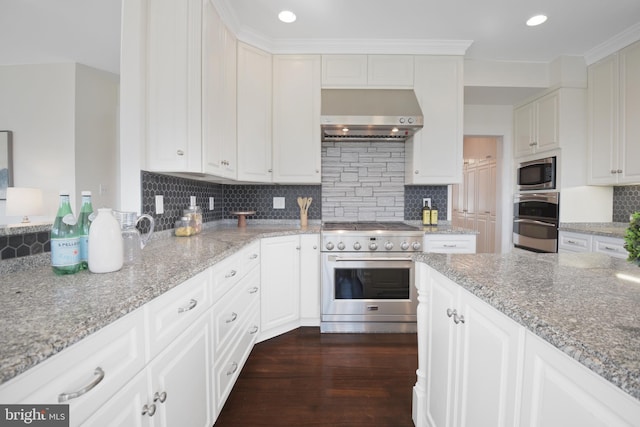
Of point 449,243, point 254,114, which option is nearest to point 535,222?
point 449,243

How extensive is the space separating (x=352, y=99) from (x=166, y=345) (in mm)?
2381

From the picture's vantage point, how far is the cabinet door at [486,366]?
73 cm

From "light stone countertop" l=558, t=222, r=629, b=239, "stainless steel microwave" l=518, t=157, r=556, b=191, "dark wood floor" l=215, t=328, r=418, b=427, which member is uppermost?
"stainless steel microwave" l=518, t=157, r=556, b=191

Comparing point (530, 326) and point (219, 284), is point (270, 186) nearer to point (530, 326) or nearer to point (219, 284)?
point (219, 284)

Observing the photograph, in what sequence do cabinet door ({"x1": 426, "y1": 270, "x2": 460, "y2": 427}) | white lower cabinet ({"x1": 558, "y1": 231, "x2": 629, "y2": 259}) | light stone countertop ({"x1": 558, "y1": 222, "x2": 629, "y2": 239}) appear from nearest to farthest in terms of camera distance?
cabinet door ({"x1": 426, "y1": 270, "x2": 460, "y2": 427})
white lower cabinet ({"x1": 558, "y1": 231, "x2": 629, "y2": 259})
light stone countertop ({"x1": 558, "y1": 222, "x2": 629, "y2": 239})

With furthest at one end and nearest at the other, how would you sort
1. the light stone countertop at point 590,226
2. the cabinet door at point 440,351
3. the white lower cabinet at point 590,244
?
the light stone countertop at point 590,226, the white lower cabinet at point 590,244, the cabinet door at point 440,351

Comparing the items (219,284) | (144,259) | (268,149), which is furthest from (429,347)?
(268,149)

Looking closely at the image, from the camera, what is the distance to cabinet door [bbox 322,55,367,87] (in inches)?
104

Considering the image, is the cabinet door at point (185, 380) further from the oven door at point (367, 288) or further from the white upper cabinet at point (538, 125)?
the white upper cabinet at point (538, 125)

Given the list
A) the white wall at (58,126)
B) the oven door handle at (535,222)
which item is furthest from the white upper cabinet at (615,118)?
the white wall at (58,126)

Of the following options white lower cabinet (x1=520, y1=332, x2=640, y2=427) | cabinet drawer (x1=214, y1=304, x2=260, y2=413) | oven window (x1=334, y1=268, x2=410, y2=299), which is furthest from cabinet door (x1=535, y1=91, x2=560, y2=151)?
cabinet drawer (x1=214, y1=304, x2=260, y2=413)

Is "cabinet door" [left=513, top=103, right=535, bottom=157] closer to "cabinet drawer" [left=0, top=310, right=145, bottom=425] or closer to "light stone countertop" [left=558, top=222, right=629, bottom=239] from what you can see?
"light stone countertop" [left=558, top=222, right=629, bottom=239]

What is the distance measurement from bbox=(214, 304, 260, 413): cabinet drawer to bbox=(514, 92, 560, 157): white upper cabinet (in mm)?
3424

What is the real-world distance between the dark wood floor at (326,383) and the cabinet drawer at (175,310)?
0.77 meters
